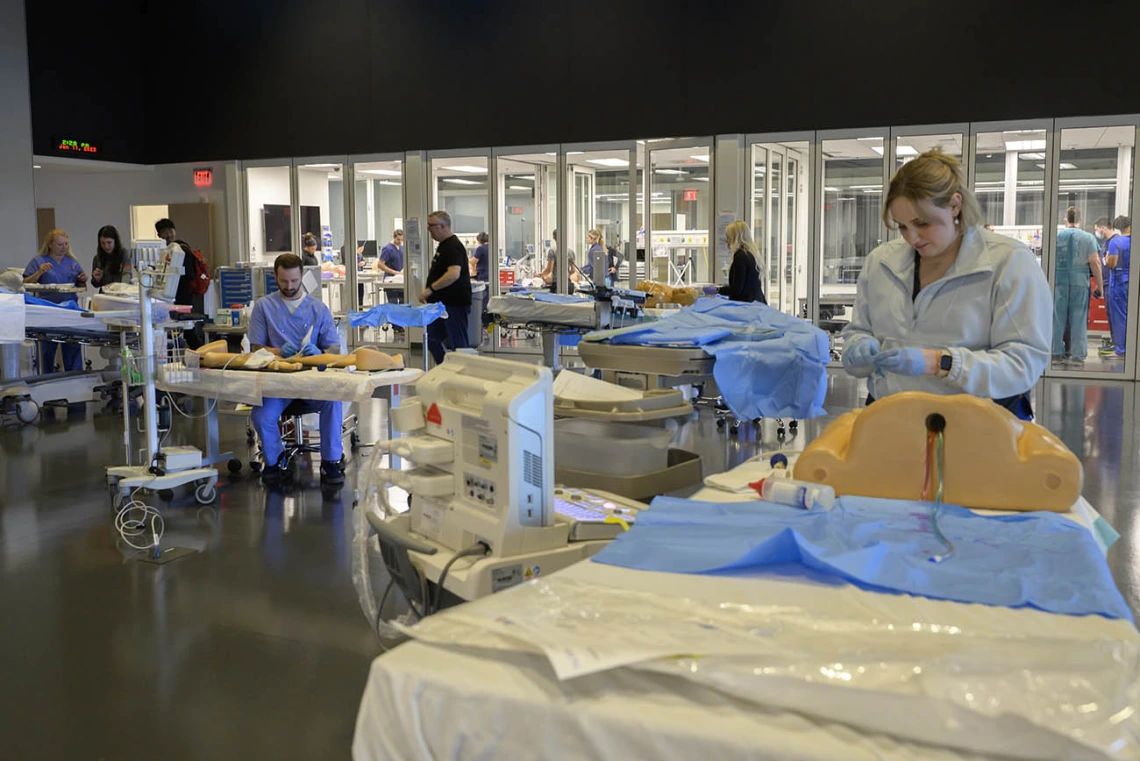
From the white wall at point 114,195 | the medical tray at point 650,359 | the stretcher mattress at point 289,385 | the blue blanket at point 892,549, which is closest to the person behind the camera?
the blue blanket at point 892,549

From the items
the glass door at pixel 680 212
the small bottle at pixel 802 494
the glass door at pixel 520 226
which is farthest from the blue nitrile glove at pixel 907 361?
the glass door at pixel 520 226

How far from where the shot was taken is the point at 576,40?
447 inches

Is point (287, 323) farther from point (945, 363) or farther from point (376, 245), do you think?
point (376, 245)

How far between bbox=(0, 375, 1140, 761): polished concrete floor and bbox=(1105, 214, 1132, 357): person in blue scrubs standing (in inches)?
166

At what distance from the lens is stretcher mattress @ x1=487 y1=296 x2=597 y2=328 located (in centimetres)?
735

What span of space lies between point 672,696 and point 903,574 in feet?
1.67

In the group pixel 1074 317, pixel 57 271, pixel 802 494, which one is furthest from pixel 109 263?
pixel 1074 317

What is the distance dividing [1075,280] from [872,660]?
10018 mm

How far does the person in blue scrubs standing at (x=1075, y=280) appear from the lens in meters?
10.0

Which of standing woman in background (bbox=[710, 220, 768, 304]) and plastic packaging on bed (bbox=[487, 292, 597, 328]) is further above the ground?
standing woman in background (bbox=[710, 220, 768, 304])

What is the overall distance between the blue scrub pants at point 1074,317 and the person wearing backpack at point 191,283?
8099 millimetres

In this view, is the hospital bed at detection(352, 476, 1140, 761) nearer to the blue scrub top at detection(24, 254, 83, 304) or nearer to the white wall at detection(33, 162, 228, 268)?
the blue scrub top at detection(24, 254, 83, 304)

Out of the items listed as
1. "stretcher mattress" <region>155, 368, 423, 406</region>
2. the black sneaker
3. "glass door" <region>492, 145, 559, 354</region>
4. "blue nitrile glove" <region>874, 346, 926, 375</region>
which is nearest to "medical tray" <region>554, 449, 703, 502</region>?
"blue nitrile glove" <region>874, 346, 926, 375</region>

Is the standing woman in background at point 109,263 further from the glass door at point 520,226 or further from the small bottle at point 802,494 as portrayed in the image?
the small bottle at point 802,494
